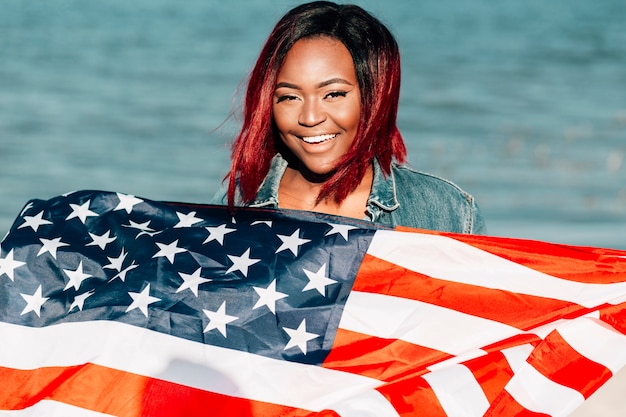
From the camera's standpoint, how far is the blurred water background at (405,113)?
1059 cm

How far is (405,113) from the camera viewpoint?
48.7 ft

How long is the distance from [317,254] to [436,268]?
1.46 feet

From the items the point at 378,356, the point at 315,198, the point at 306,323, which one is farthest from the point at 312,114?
the point at 378,356

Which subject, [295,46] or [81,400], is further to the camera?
[295,46]

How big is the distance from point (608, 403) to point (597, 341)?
2163 millimetres

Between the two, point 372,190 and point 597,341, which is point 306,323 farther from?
point 597,341

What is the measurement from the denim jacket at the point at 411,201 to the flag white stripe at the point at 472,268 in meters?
0.34

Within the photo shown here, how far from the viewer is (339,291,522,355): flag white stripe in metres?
3.89

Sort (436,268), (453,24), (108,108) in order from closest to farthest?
(436,268) < (108,108) < (453,24)

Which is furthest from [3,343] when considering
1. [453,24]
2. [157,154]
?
[453,24]

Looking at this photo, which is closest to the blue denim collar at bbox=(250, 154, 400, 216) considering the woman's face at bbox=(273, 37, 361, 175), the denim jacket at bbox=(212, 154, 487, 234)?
the denim jacket at bbox=(212, 154, 487, 234)

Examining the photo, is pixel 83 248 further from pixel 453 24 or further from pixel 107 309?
pixel 453 24

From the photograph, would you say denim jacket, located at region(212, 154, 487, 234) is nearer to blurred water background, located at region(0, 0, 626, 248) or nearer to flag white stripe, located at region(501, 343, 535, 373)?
blurred water background, located at region(0, 0, 626, 248)

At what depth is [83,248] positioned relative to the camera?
14.1ft
